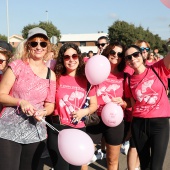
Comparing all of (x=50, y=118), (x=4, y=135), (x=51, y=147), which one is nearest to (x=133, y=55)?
(x=50, y=118)

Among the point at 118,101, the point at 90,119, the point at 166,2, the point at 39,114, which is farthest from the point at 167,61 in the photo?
the point at 39,114

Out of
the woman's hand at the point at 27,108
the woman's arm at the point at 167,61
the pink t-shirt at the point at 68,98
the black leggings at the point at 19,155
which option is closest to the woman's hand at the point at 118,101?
the pink t-shirt at the point at 68,98

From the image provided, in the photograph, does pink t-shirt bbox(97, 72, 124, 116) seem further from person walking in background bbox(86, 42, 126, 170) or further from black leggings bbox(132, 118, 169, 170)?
black leggings bbox(132, 118, 169, 170)

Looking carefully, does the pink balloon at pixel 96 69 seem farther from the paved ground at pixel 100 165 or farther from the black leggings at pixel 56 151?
the paved ground at pixel 100 165

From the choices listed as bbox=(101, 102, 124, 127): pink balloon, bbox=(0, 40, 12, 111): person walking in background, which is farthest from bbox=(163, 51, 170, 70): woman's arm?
bbox=(0, 40, 12, 111): person walking in background

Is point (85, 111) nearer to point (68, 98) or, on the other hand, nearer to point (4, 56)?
point (68, 98)

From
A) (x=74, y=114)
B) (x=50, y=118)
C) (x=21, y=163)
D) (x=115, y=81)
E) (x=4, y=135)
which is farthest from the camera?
(x=115, y=81)

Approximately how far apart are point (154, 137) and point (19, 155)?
5.20 ft

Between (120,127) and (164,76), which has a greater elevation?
(164,76)

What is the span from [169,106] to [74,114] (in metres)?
1.22

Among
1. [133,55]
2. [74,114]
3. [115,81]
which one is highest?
[133,55]

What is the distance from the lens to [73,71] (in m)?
3.33

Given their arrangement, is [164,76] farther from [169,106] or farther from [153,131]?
[153,131]

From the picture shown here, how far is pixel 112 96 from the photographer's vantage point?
367 centimetres
